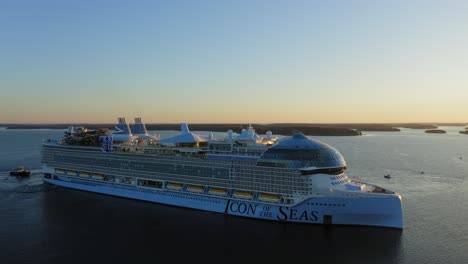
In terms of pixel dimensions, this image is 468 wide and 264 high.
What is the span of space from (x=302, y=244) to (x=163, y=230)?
42.8 feet

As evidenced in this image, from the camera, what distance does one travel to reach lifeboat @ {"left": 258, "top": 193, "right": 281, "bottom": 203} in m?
36.4

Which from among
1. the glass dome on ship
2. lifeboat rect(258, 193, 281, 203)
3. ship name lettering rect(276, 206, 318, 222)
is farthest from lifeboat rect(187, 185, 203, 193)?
ship name lettering rect(276, 206, 318, 222)

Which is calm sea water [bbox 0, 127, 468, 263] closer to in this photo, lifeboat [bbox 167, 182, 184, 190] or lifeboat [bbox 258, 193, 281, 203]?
lifeboat [bbox 258, 193, 281, 203]

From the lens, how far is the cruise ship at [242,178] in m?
34.1

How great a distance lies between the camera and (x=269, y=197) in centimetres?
3691

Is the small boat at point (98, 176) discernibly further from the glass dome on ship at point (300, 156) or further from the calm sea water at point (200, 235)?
the glass dome on ship at point (300, 156)

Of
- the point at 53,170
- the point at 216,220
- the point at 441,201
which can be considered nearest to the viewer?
the point at 216,220

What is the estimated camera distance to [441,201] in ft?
146

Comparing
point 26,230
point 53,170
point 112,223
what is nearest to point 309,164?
point 112,223

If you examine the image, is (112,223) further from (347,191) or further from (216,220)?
(347,191)

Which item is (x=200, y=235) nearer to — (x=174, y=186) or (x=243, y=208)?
(x=243, y=208)

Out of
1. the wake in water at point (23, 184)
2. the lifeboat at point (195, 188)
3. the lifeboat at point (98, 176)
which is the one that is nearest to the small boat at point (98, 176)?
the lifeboat at point (98, 176)

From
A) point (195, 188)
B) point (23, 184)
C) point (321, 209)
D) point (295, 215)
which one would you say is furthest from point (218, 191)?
point (23, 184)

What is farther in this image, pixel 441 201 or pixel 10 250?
pixel 441 201
